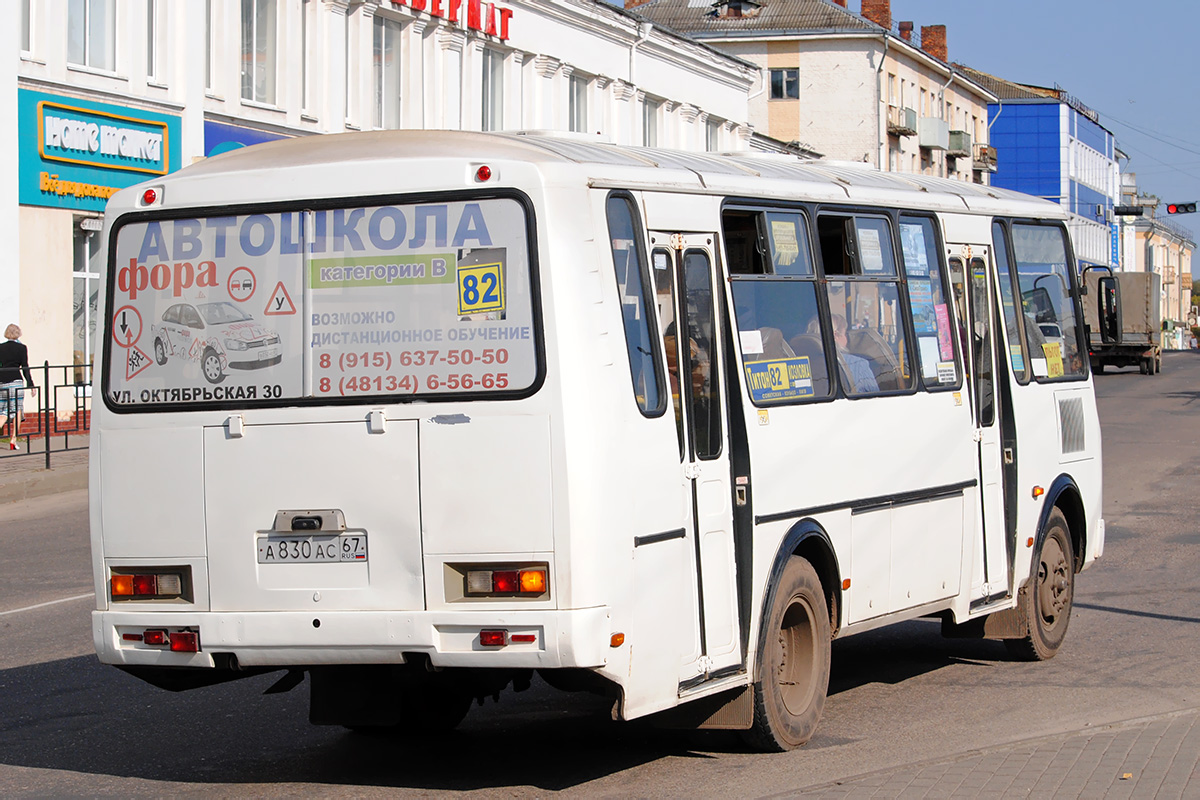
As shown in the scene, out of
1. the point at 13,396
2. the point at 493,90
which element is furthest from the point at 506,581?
the point at 493,90

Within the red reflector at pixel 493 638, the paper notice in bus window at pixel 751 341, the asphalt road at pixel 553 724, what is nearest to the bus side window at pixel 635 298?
the paper notice in bus window at pixel 751 341

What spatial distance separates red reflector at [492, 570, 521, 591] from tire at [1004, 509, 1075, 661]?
448cm

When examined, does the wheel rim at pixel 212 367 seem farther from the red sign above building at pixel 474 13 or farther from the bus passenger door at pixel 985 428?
the red sign above building at pixel 474 13

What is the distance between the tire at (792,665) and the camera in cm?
710

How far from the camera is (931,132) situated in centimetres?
7231

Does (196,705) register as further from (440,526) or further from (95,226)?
(95,226)

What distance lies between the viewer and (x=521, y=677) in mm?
6516

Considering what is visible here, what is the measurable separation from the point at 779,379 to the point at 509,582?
1.95 m

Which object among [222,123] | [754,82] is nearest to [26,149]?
[222,123]

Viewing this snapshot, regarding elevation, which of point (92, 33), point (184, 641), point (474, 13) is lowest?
point (184, 641)

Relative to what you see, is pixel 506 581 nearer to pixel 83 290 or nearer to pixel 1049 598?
pixel 1049 598

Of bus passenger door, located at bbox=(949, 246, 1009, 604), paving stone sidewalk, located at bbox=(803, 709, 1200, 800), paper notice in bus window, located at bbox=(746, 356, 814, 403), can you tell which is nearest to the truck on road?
bus passenger door, located at bbox=(949, 246, 1009, 604)

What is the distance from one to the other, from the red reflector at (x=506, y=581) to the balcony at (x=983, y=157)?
80261mm

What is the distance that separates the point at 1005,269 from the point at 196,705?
538cm
